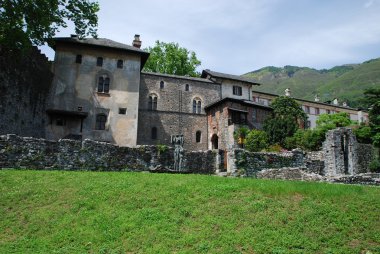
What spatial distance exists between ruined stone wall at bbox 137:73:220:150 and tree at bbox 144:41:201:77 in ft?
40.8

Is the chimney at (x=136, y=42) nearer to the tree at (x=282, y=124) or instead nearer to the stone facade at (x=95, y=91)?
the stone facade at (x=95, y=91)

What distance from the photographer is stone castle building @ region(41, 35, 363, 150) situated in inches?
1352

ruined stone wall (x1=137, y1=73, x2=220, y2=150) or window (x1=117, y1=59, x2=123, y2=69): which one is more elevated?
window (x1=117, y1=59, x2=123, y2=69)

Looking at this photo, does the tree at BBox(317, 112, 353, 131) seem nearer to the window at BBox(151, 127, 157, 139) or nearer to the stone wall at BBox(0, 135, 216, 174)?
the window at BBox(151, 127, 157, 139)

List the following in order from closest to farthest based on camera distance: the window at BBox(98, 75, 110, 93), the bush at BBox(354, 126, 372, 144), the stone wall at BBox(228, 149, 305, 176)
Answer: the stone wall at BBox(228, 149, 305, 176), the window at BBox(98, 75, 110, 93), the bush at BBox(354, 126, 372, 144)

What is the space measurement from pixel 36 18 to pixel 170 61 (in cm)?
3462

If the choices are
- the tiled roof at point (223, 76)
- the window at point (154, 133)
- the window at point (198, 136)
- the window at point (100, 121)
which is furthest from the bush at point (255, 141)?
the window at point (100, 121)

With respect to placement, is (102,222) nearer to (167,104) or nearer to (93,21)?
(93,21)

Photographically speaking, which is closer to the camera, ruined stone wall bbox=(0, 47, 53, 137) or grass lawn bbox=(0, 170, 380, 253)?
grass lawn bbox=(0, 170, 380, 253)

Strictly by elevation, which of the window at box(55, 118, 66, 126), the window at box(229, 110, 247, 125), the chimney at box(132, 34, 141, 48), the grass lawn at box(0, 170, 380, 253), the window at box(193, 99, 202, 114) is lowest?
the grass lawn at box(0, 170, 380, 253)

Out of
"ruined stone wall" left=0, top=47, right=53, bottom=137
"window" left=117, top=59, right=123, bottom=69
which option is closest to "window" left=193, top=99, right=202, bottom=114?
"window" left=117, top=59, right=123, bottom=69

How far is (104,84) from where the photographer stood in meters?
36.2

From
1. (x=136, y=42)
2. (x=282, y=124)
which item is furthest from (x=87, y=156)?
(x=136, y=42)

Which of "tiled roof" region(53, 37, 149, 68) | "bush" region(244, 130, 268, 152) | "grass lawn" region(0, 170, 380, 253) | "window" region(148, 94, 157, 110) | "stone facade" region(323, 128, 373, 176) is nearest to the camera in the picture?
"grass lawn" region(0, 170, 380, 253)
